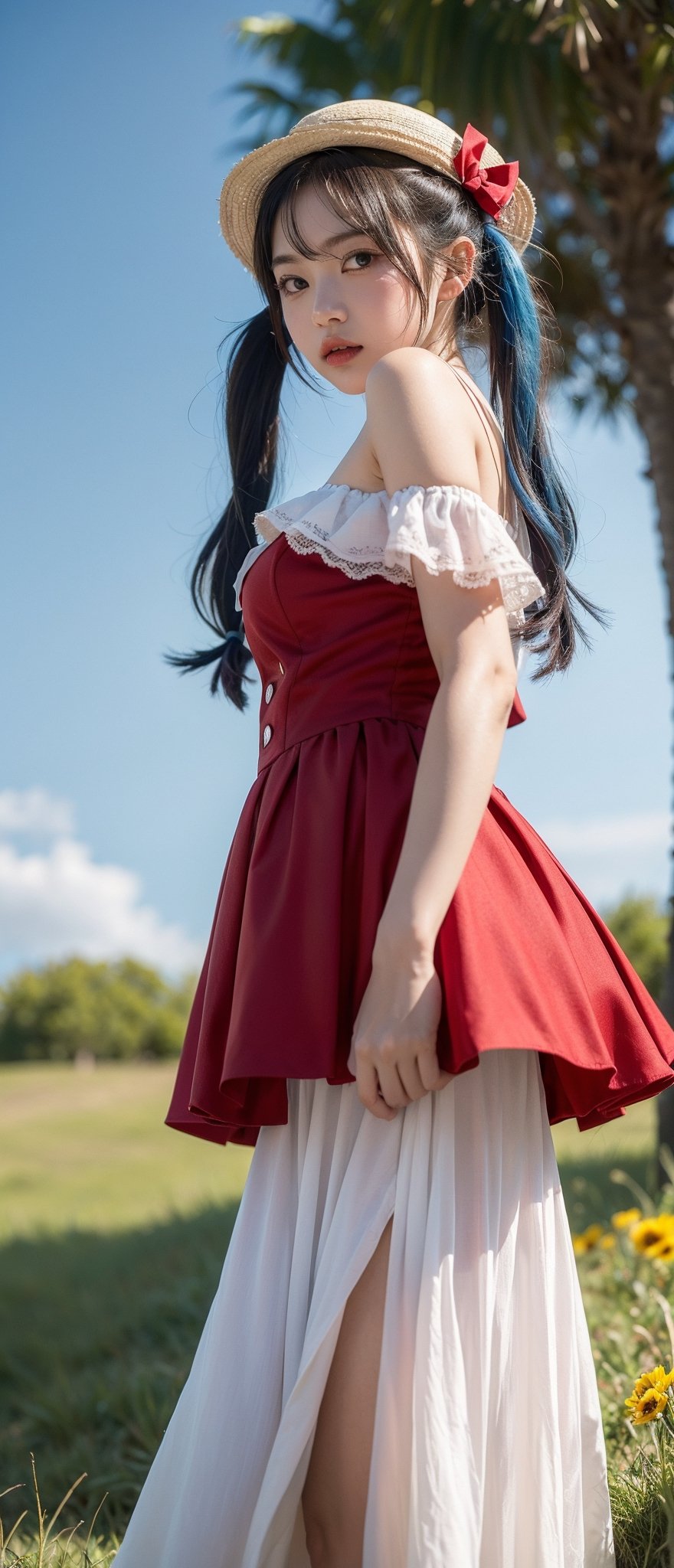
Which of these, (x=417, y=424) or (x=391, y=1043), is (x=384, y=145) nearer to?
(x=417, y=424)

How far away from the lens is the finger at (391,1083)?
3.78 feet

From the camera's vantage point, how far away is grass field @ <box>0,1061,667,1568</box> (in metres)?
2.80

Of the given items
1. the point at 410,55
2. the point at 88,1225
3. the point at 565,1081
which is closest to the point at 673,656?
the point at 410,55

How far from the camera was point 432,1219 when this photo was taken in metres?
1.19

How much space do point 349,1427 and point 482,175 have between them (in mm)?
1502

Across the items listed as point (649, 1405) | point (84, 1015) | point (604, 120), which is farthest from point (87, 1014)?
point (649, 1405)

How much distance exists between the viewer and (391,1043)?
1.14 m

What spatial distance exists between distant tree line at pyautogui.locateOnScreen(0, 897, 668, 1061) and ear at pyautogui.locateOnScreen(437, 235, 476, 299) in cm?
1259

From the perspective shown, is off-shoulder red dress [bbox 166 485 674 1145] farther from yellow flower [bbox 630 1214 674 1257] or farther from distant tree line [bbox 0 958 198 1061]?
distant tree line [bbox 0 958 198 1061]

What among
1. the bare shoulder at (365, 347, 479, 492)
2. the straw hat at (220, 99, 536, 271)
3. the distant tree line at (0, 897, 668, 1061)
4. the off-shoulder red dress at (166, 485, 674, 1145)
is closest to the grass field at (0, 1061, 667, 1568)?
the off-shoulder red dress at (166, 485, 674, 1145)

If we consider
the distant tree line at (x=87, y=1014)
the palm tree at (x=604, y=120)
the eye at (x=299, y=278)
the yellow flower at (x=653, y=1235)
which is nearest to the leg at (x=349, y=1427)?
the eye at (x=299, y=278)

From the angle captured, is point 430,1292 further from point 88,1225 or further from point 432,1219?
point 88,1225

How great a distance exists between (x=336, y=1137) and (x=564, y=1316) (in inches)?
12.8

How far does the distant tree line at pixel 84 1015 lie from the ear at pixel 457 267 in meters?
12.6
